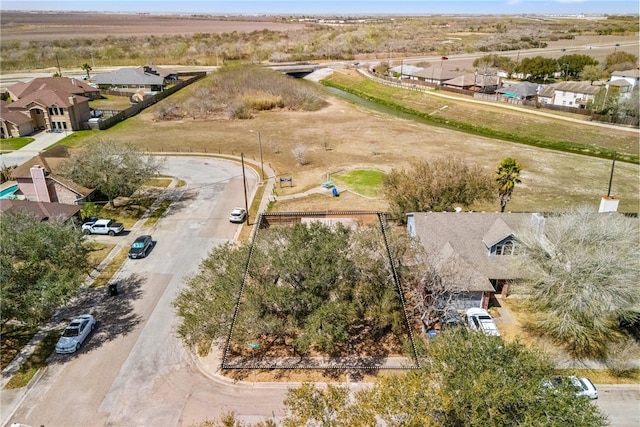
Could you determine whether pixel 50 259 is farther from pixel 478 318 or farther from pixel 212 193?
pixel 478 318

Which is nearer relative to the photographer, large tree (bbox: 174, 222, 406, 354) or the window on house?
large tree (bbox: 174, 222, 406, 354)

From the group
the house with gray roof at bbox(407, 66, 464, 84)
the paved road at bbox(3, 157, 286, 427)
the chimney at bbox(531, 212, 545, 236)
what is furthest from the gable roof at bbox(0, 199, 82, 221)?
the house with gray roof at bbox(407, 66, 464, 84)

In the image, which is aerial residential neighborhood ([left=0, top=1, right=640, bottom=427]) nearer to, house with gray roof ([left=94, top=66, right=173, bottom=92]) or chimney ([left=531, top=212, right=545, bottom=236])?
chimney ([left=531, top=212, right=545, bottom=236])

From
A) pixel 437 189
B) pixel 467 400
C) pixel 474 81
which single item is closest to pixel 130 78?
pixel 474 81

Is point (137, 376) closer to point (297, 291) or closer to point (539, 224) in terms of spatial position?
point (297, 291)

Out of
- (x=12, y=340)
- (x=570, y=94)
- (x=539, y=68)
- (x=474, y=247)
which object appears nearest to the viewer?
(x=12, y=340)
